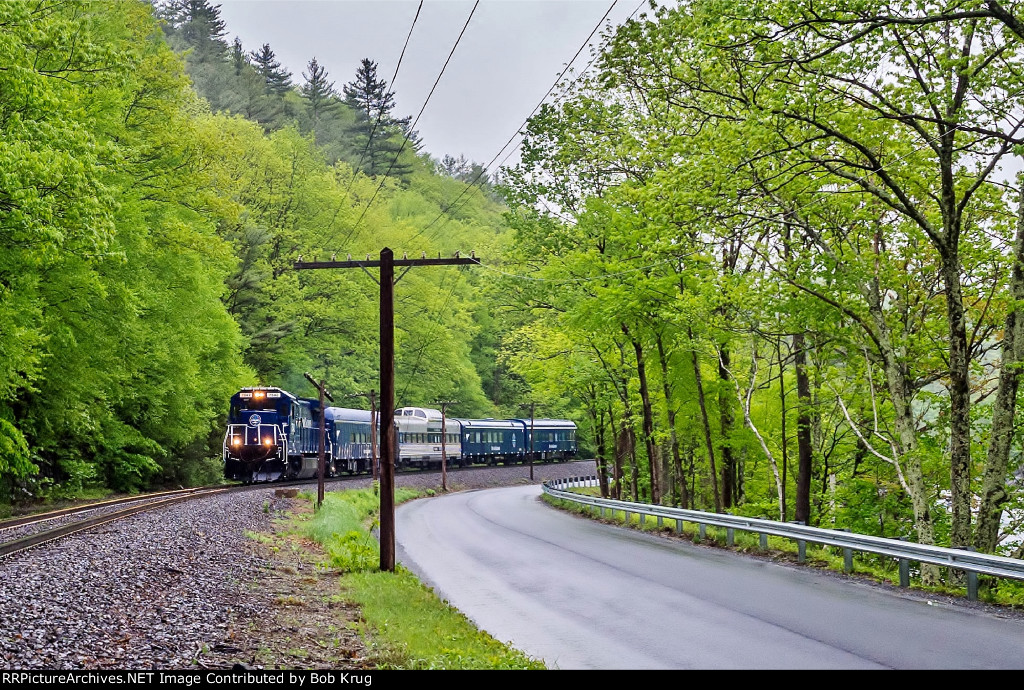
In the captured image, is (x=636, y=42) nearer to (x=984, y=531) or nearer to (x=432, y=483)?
(x=984, y=531)

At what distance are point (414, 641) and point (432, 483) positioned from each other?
46197 mm

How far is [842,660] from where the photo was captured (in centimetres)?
948

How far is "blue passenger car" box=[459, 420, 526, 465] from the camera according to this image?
6975 cm

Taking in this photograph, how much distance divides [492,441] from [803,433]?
48900mm

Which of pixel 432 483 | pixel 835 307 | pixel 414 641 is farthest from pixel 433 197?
pixel 414 641

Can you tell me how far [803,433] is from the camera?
25.5 m

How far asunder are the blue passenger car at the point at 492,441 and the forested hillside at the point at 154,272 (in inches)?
126

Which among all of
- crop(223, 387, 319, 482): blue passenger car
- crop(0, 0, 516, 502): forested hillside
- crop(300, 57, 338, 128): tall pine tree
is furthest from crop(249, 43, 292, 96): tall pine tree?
crop(223, 387, 319, 482): blue passenger car

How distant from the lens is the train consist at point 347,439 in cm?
3847

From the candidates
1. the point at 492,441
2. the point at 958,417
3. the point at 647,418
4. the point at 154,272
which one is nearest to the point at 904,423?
the point at 958,417

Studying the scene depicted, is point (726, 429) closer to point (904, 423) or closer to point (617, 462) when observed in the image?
point (904, 423)

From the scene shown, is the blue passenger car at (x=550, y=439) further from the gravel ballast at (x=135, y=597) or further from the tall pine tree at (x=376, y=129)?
the gravel ballast at (x=135, y=597)

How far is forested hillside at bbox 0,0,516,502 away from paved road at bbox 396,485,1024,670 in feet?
34.9

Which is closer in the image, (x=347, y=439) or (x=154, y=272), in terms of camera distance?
(x=154, y=272)
